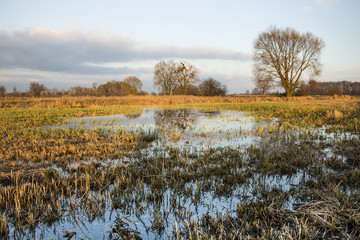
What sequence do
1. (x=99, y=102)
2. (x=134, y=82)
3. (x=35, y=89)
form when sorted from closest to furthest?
(x=99, y=102) → (x=35, y=89) → (x=134, y=82)

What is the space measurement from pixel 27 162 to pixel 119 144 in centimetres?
221

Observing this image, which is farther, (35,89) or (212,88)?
(212,88)

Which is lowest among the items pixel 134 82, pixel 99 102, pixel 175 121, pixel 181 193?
pixel 181 193

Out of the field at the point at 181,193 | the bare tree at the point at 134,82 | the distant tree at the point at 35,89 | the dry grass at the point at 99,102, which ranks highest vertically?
the bare tree at the point at 134,82

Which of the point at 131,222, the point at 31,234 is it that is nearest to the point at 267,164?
the point at 131,222

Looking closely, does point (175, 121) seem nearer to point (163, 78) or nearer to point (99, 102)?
point (99, 102)

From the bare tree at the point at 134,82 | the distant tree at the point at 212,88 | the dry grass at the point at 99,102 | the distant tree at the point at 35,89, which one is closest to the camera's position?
the dry grass at the point at 99,102

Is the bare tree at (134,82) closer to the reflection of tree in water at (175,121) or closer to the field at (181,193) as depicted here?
the reflection of tree in water at (175,121)

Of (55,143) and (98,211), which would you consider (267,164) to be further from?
(55,143)

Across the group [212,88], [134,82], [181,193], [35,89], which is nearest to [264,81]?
[212,88]

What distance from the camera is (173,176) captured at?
3623 mm

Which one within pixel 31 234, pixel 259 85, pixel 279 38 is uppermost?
pixel 279 38

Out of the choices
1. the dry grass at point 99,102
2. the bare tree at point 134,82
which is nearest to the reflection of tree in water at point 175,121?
the dry grass at point 99,102

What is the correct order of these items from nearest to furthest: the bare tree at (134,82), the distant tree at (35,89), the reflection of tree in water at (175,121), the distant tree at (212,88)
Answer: the reflection of tree in water at (175,121)
the distant tree at (35,89)
the distant tree at (212,88)
the bare tree at (134,82)
